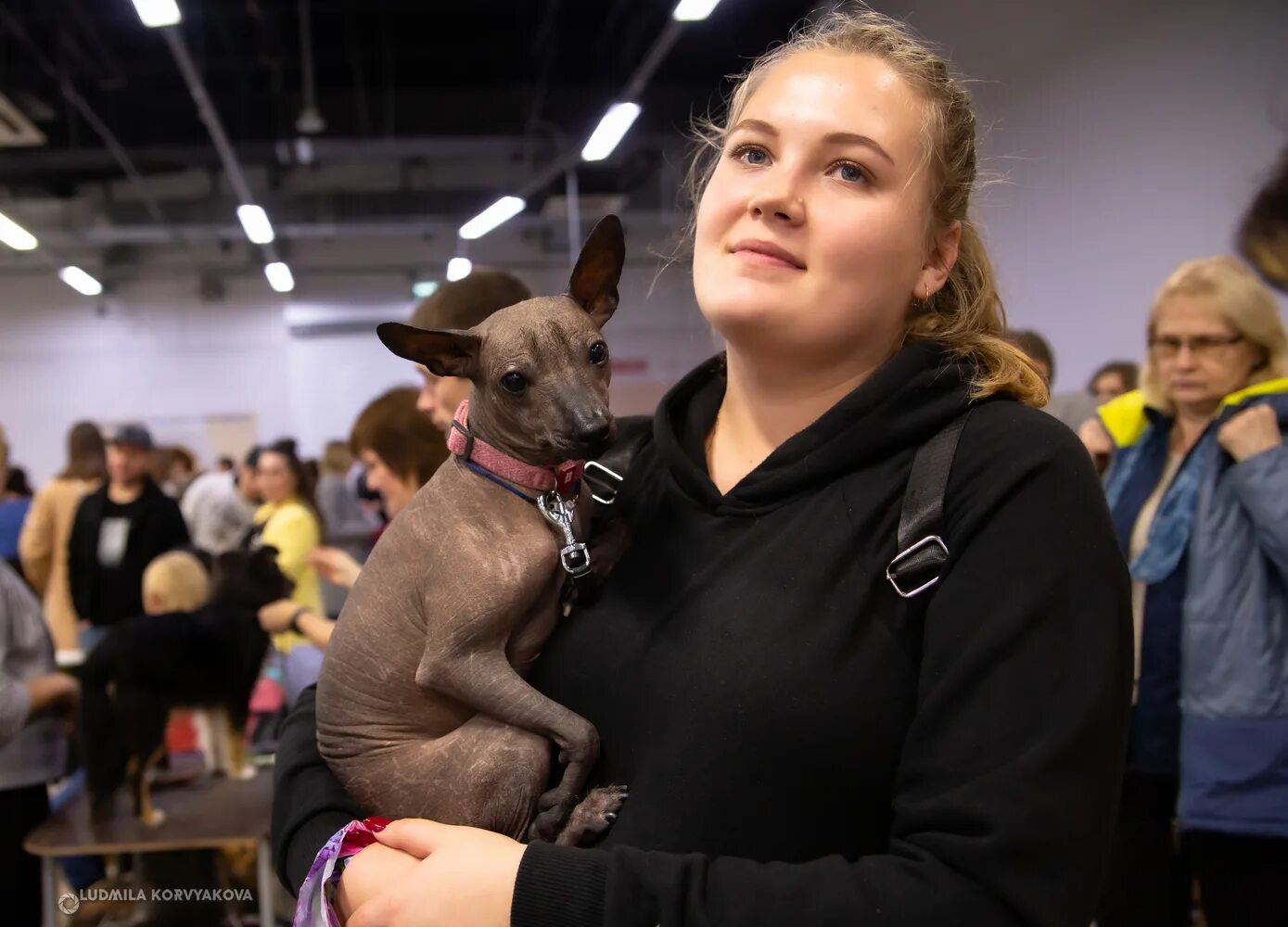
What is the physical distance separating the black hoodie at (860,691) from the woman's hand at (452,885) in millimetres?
25

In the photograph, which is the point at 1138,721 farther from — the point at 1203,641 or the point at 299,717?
the point at 299,717

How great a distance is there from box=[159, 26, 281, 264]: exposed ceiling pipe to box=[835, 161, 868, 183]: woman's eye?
589 cm

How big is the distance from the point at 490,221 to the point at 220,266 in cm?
350

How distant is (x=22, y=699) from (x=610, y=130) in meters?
4.78

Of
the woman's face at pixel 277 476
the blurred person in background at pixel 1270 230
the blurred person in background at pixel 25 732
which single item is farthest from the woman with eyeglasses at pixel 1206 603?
the woman's face at pixel 277 476

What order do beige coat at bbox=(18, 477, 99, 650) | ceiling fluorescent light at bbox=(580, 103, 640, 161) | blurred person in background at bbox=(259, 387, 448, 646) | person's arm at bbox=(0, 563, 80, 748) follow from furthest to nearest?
ceiling fluorescent light at bbox=(580, 103, 640, 161) < beige coat at bbox=(18, 477, 99, 650) < person's arm at bbox=(0, 563, 80, 748) < blurred person in background at bbox=(259, 387, 448, 646)

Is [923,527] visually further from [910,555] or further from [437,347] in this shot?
[437,347]

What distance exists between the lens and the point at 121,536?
180 inches

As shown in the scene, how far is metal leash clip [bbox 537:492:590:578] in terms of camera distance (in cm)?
108

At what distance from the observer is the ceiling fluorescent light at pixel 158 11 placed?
457cm

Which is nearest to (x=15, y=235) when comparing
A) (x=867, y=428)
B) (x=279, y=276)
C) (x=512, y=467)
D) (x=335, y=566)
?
(x=279, y=276)

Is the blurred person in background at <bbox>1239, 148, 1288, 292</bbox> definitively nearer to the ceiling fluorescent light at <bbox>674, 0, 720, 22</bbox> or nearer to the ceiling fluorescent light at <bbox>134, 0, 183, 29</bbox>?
the ceiling fluorescent light at <bbox>674, 0, 720, 22</bbox>

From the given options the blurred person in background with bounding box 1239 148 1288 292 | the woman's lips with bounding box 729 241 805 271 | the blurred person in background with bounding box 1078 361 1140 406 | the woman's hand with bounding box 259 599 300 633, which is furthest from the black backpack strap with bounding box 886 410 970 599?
the blurred person in background with bounding box 1078 361 1140 406

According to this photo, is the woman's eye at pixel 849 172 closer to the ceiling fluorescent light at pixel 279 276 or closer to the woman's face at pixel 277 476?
the woman's face at pixel 277 476
